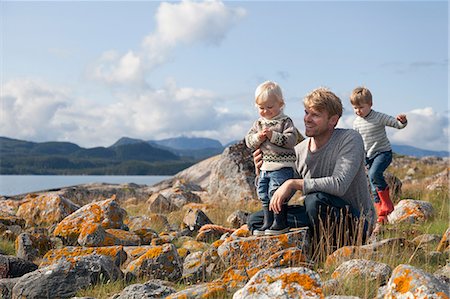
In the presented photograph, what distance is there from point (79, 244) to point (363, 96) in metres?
5.60

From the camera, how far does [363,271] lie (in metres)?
4.90

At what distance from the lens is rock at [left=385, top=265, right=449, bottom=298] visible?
3.57 meters

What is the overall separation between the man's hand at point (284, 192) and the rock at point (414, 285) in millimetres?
2140

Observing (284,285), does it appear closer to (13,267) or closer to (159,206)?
(13,267)

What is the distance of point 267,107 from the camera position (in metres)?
6.25

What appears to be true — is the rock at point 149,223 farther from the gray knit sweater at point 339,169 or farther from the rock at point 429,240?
the rock at point 429,240

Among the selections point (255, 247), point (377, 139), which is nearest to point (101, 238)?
point (255, 247)

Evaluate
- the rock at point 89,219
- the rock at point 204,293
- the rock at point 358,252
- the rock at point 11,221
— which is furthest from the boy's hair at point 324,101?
the rock at point 11,221

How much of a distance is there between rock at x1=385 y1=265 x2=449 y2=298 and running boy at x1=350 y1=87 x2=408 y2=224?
579 cm

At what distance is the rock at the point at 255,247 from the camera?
5.79 m

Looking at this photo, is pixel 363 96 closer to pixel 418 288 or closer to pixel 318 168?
pixel 318 168

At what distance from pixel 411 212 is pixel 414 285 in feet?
20.3

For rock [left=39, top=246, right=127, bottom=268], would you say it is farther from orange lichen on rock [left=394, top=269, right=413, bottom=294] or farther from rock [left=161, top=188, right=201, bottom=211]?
rock [left=161, top=188, right=201, bottom=211]

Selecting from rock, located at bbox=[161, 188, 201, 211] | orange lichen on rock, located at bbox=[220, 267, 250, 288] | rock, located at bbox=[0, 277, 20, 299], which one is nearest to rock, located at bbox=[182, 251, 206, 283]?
orange lichen on rock, located at bbox=[220, 267, 250, 288]
